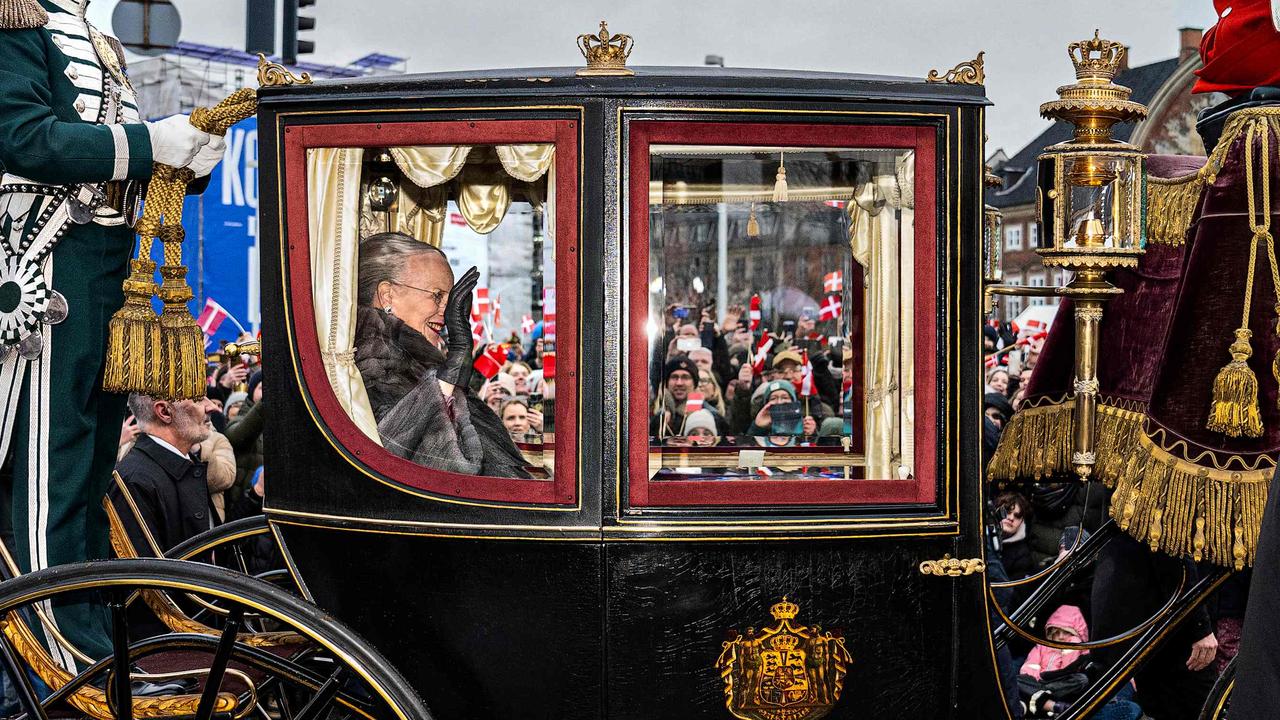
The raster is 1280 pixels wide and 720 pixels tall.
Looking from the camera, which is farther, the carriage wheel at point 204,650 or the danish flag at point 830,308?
the danish flag at point 830,308

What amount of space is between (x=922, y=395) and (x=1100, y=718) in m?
2.29

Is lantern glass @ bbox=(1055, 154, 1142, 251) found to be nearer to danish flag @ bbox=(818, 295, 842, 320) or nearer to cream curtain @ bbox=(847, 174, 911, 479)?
cream curtain @ bbox=(847, 174, 911, 479)

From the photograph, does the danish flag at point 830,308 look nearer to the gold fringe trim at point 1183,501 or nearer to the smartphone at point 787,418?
the smartphone at point 787,418

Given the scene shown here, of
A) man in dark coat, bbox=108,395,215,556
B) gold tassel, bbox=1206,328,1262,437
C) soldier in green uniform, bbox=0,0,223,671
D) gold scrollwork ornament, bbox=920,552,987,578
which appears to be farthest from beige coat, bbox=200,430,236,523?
gold tassel, bbox=1206,328,1262,437

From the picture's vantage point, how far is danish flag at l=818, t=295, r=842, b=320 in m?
3.81

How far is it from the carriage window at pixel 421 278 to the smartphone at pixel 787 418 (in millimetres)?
943

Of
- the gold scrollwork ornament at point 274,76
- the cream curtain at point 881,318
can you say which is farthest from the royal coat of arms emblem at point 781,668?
the gold scrollwork ornament at point 274,76

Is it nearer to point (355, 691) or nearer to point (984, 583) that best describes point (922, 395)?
point (984, 583)

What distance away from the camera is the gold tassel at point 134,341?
2.96 meters

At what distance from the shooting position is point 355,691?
10.1 feet

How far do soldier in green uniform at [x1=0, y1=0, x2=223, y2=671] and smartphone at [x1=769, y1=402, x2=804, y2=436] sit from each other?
191 centimetres

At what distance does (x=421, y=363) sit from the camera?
122 inches

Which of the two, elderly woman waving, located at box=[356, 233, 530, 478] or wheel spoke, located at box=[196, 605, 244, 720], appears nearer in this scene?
wheel spoke, located at box=[196, 605, 244, 720]

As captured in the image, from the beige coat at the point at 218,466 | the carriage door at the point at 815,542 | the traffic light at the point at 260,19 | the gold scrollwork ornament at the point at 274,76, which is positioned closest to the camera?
the carriage door at the point at 815,542
